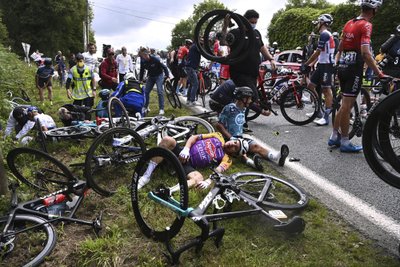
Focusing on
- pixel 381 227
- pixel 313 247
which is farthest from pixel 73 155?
pixel 381 227

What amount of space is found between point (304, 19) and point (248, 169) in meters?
28.8

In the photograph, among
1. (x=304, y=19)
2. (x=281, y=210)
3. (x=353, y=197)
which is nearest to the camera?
(x=281, y=210)

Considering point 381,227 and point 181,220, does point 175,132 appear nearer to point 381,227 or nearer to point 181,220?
point 181,220

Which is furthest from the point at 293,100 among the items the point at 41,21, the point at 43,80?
the point at 41,21

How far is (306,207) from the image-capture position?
359 cm

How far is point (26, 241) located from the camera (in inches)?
123

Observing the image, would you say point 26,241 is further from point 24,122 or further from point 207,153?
point 24,122

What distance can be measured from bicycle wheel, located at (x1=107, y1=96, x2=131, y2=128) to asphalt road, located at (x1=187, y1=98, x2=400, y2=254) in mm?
2533

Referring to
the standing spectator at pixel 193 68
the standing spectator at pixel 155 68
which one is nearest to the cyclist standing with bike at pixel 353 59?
the standing spectator at pixel 155 68

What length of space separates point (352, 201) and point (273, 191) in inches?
33.7

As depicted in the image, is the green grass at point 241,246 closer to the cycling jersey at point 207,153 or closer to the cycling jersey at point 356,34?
the cycling jersey at point 207,153

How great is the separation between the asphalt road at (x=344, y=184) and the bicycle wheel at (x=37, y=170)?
9.37ft

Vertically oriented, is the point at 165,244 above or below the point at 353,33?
below

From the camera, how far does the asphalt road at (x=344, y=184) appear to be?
10.6 feet
